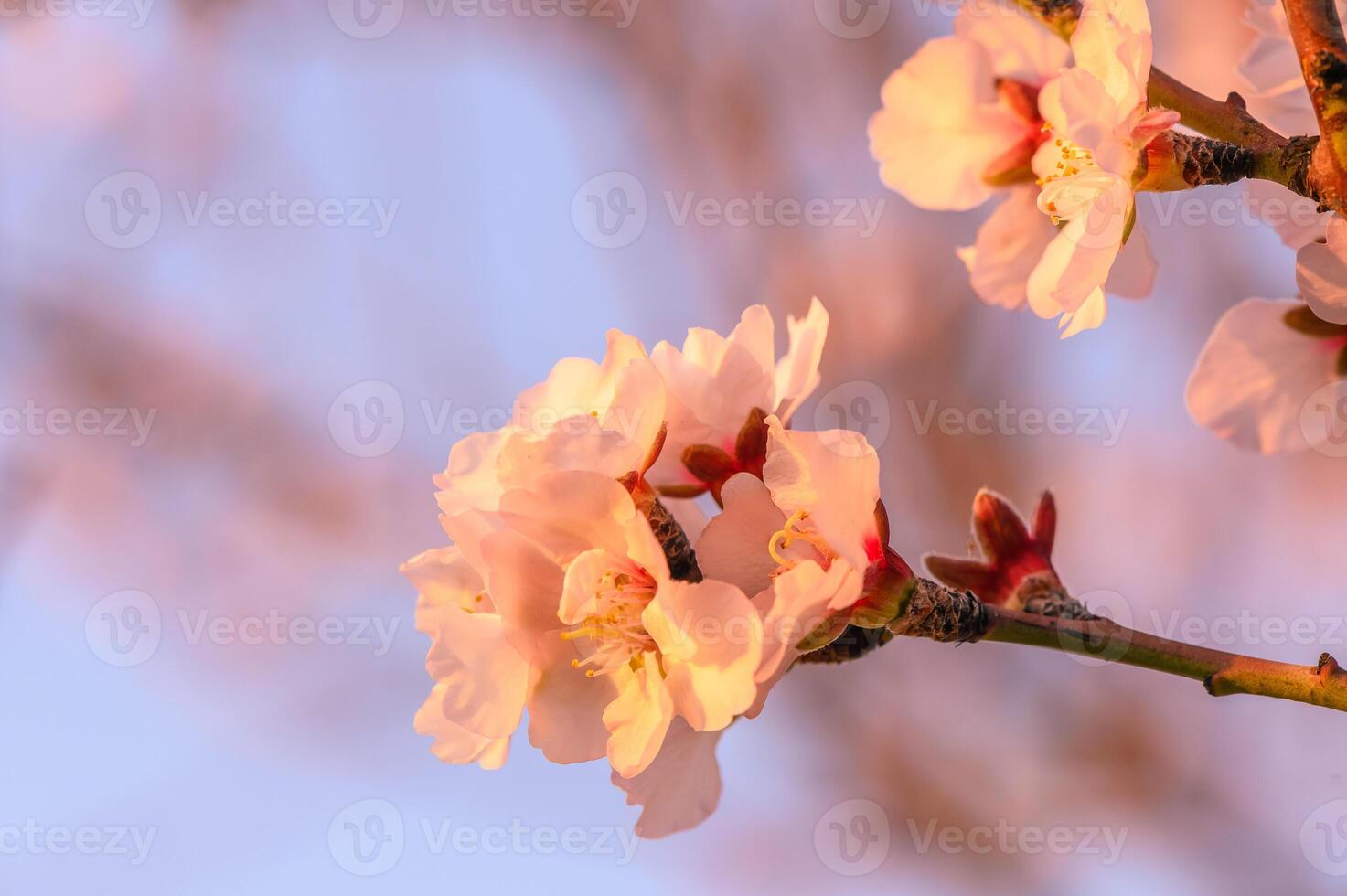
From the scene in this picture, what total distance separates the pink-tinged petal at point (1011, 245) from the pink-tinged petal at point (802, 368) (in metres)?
Answer: 0.22

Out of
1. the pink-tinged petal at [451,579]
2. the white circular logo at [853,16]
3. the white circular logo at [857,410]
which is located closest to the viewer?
the pink-tinged petal at [451,579]

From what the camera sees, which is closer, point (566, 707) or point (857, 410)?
point (566, 707)

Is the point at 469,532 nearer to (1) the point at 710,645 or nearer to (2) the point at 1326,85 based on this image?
(1) the point at 710,645

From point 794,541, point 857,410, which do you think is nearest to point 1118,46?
point 794,541

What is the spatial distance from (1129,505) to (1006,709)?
807mm

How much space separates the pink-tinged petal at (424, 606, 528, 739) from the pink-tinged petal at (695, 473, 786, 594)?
158 mm

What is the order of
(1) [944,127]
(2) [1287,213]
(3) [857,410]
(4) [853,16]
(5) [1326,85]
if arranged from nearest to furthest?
(5) [1326,85], (2) [1287,213], (1) [944,127], (3) [857,410], (4) [853,16]

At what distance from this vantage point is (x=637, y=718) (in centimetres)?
73

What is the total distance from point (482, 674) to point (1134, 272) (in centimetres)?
58

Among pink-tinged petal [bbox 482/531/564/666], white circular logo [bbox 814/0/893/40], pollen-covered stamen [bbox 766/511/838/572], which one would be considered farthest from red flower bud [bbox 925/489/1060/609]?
white circular logo [bbox 814/0/893/40]

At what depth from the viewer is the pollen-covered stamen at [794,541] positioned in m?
0.68

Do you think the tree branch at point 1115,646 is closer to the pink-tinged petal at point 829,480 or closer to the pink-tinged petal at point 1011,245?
the pink-tinged petal at point 829,480

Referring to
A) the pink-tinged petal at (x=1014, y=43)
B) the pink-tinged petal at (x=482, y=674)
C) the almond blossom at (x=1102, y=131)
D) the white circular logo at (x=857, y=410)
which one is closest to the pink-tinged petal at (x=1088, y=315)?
the almond blossom at (x=1102, y=131)

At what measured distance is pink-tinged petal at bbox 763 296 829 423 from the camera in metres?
0.85
